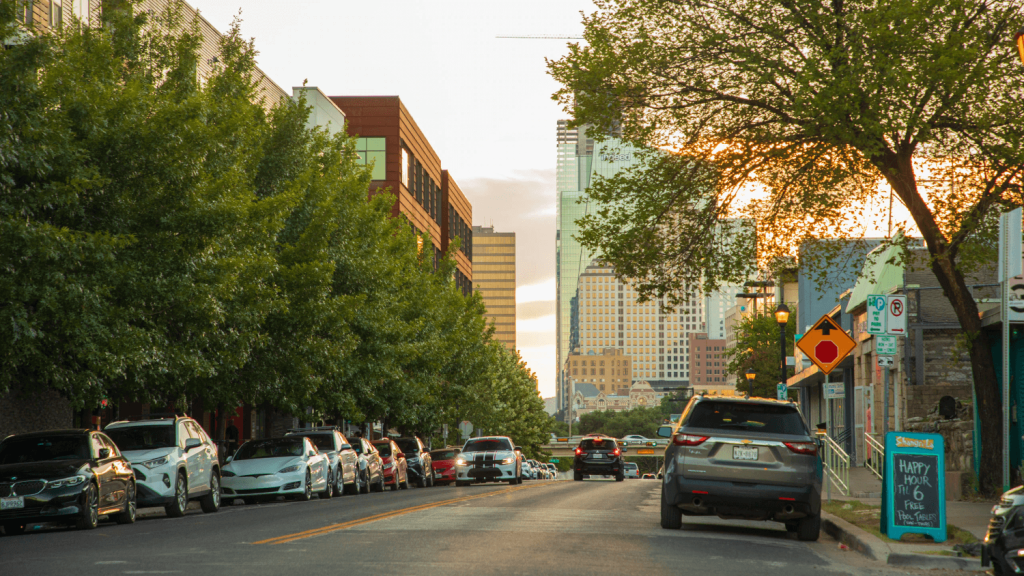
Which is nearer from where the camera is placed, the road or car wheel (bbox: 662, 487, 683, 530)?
the road

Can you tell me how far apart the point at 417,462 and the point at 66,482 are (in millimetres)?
21382

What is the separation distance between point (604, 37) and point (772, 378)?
4769cm

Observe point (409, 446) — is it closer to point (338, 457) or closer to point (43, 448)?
point (338, 457)

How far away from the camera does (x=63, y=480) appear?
15180 millimetres

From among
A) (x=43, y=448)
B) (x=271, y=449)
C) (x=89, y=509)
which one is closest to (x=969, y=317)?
(x=89, y=509)

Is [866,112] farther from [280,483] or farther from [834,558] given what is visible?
[280,483]

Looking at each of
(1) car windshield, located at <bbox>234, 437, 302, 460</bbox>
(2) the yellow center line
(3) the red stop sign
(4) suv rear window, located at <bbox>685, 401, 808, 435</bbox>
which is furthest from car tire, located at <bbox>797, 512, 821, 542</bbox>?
(1) car windshield, located at <bbox>234, 437, 302, 460</bbox>

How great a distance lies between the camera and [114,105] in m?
18.1

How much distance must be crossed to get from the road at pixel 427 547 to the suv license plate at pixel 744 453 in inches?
38.5

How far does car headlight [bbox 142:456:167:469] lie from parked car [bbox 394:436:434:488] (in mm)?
18135

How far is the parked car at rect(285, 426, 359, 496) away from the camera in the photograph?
84.9ft

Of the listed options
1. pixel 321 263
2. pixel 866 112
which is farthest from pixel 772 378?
pixel 866 112

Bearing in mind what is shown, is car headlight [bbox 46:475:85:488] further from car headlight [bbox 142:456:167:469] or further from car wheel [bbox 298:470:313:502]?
car wheel [bbox 298:470:313:502]

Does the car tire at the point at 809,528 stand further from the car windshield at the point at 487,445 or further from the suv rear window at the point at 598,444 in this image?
the suv rear window at the point at 598,444
